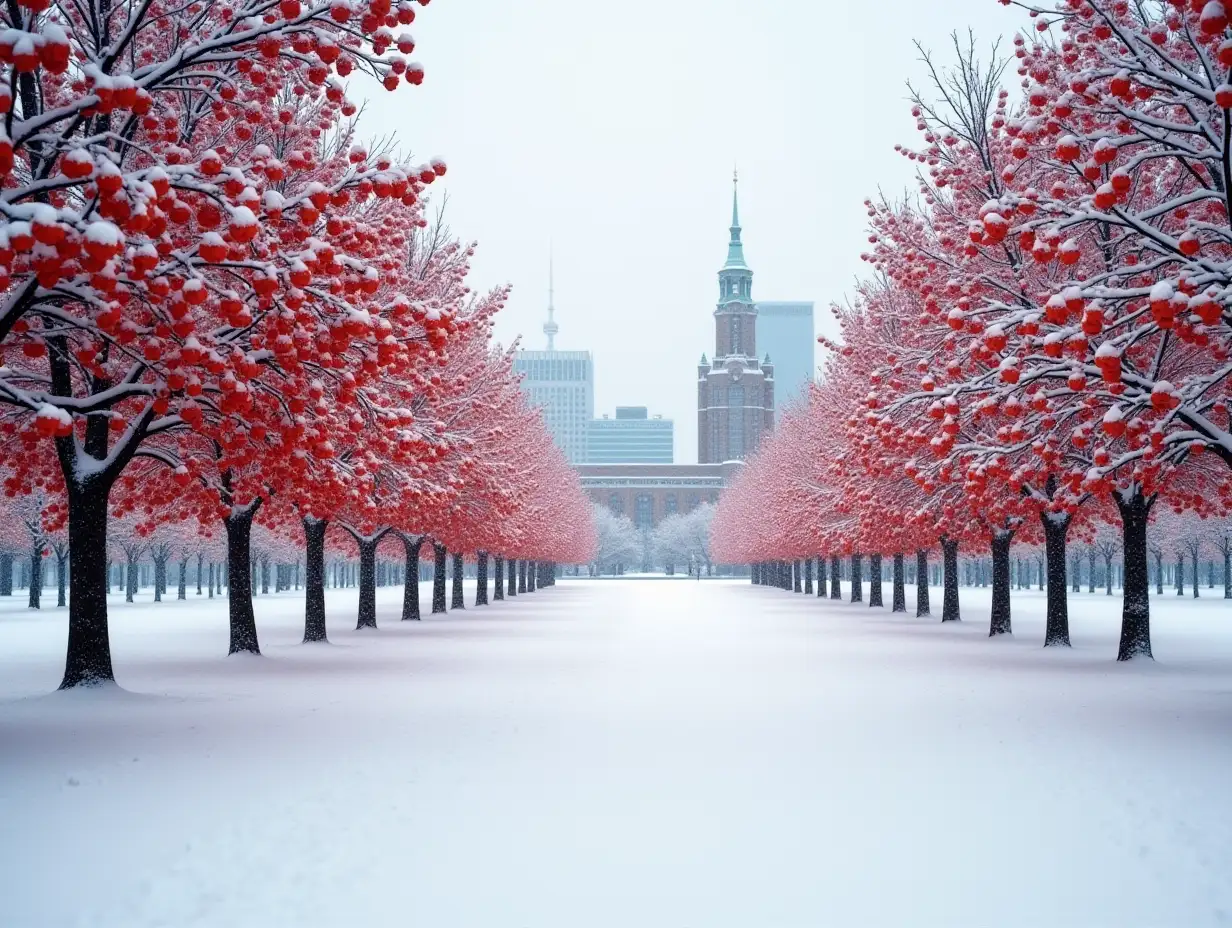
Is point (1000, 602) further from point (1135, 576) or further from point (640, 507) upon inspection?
point (640, 507)

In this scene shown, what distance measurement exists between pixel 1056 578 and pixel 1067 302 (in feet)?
52.3

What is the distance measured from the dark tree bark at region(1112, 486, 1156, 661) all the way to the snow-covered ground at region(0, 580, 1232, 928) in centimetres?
172

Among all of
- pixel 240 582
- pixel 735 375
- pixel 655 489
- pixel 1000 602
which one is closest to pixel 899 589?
pixel 1000 602

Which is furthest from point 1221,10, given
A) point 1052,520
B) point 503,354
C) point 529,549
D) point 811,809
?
point 529,549

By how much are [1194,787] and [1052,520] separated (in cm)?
1647

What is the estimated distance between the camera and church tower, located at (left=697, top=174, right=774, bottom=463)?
184875 millimetres

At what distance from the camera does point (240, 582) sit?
23.5 meters

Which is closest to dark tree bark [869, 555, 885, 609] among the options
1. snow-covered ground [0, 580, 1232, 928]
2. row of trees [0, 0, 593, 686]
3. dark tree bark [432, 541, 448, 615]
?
dark tree bark [432, 541, 448, 615]

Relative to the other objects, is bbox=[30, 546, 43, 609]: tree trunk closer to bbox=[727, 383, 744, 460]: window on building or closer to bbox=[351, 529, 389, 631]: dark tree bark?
bbox=[351, 529, 389, 631]: dark tree bark

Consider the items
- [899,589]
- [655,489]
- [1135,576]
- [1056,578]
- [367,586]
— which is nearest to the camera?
[1135,576]

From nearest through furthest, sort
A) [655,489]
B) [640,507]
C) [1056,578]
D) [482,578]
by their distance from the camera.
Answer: [1056,578] → [482,578] → [655,489] → [640,507]

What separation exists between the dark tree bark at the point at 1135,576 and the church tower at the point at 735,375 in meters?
163

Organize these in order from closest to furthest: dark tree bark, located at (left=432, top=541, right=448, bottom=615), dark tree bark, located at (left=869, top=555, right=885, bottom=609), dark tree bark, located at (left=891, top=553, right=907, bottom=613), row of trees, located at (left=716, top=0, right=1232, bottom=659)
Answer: row of trees, located at (left=716, top=0, right=1232, bottom=659) → dark tree bark, located at (left=432, top=541, right=448, bottom=615) → dark tree bark, located at (left=891, top=553, right=907, bottom=613) → dark tree bark, located at (left=869, top=555, right=885, bottom=609)

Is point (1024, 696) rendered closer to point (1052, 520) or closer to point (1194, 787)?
point (1194, 787)
